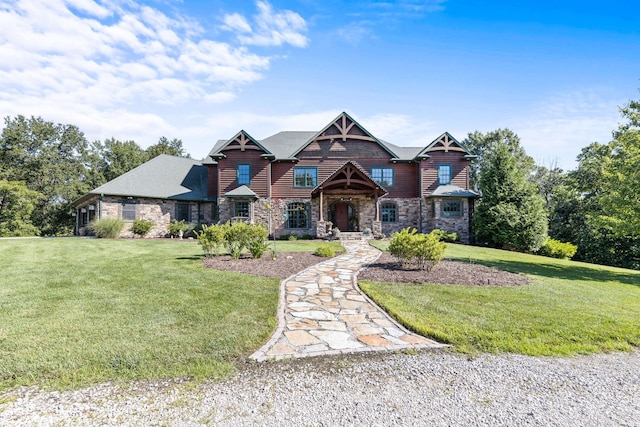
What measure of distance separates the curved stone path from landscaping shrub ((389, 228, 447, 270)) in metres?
2.09

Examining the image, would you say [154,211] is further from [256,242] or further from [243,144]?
[256,242]

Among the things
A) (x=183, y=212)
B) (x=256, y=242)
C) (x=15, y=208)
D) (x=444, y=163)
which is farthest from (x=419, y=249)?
(x=15, y=208)

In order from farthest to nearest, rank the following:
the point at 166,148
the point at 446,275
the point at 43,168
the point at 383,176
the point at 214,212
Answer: the point at 166,148 → the point at 43,168 → the point at 214,212 → the point at 383,176 → the point at 446,275

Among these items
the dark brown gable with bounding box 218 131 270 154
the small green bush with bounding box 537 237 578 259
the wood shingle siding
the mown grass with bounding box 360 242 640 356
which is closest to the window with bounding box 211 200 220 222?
the dark brown gable with bounding box 218 131 270 154

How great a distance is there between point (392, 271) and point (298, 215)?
12.8 m

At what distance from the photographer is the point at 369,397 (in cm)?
263

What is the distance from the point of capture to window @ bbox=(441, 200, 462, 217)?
64.5 ft

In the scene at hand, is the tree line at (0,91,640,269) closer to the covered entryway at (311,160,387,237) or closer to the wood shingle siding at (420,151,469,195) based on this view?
the wood shingle siding at (420,151,469,195)

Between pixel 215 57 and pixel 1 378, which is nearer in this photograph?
pixel 1 378

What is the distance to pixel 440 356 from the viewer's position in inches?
133

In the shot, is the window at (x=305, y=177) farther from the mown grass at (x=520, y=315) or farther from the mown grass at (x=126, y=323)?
the mown grass at (x=520, y=315)

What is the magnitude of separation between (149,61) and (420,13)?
9449 millimetres

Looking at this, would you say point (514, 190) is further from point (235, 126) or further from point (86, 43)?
point (86, 43)

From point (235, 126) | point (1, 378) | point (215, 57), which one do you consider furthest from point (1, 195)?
point (1, 378)
